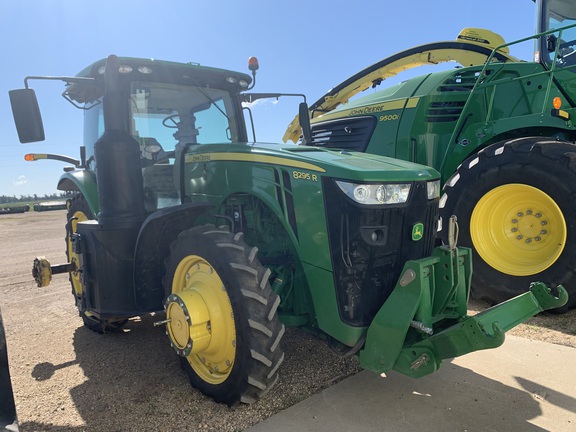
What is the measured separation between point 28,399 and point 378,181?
279 centimetres

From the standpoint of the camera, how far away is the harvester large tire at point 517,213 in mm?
3936

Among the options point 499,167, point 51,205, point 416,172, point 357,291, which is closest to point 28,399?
point 357,291

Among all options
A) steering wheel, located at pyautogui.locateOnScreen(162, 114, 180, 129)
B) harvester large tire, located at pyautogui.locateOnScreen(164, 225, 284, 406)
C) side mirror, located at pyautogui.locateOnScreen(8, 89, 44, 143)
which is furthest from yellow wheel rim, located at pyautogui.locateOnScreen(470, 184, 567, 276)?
side mirror, located at pyautogui.locateOnScreen(8, 89, 44, 143)

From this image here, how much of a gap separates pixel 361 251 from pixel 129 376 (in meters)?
2.04

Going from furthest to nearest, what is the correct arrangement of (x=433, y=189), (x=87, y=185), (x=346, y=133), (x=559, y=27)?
(x=346, y=133) < (x=559, y=27) < (x=87, y=185) < (x=433, y=189)

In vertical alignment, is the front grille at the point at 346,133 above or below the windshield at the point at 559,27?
below

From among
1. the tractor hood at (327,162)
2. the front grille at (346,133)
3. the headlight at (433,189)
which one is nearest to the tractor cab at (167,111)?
the tractor hood at (327,162)

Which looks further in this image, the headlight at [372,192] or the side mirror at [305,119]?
the side mirror at [305,119]

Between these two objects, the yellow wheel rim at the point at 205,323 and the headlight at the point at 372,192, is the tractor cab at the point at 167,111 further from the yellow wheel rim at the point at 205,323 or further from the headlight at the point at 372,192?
the headlight at the point at 372,192

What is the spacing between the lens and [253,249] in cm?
263

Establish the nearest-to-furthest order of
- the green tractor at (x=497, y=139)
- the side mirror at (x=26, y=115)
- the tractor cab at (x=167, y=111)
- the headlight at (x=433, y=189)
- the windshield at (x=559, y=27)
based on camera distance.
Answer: the headlight at (x=433, y=189)
the side mirror at (x=26, y=115)
the tractor cab at (x=167, y=111)
the green tractor at (x=497, y=139)
the windshield at (x=559, y=27)

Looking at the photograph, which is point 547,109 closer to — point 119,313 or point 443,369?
point 443,369

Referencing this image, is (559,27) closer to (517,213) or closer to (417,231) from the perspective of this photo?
(517,213)

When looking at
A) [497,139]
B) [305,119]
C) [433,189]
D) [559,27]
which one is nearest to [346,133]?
[497,139]
